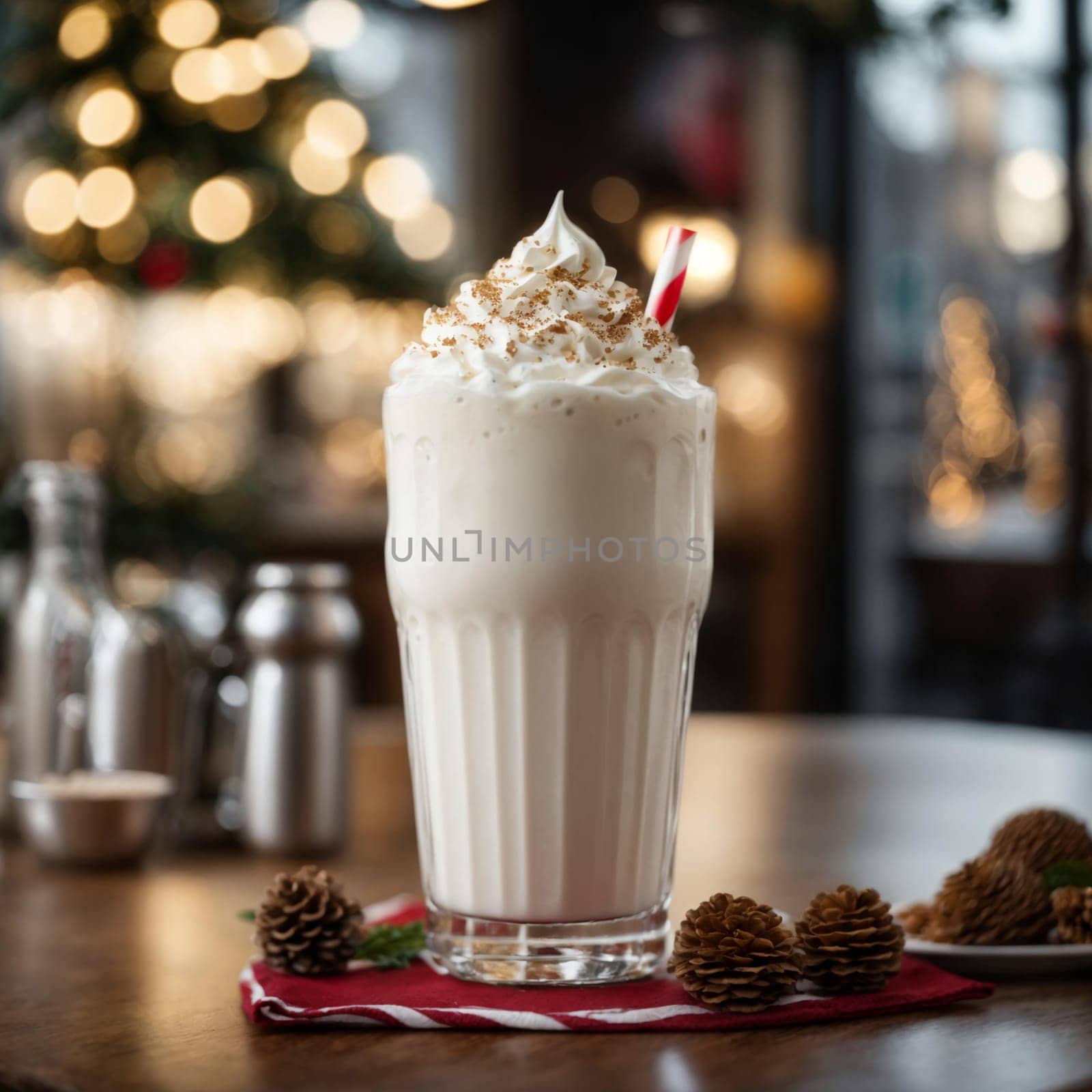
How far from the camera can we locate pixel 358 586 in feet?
15.3

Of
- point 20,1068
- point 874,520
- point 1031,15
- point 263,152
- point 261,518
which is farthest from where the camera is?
point 874,520

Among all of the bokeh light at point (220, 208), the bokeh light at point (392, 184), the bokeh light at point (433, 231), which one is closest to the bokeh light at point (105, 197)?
the bokeh light at point (220, 208)

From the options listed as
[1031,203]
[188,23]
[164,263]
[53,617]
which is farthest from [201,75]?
[1031,203]

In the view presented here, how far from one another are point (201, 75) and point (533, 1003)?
1.93m

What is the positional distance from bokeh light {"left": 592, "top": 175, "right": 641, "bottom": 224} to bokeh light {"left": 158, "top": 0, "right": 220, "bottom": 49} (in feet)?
9.89

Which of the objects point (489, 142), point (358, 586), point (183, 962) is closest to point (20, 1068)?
point (183, 962)

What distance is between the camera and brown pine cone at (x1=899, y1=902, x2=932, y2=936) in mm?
837

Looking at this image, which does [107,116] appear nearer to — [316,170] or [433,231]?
[316,170]

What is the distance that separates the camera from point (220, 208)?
2.52 meters

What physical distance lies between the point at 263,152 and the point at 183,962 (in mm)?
1963

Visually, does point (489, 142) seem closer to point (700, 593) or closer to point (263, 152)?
point (263, 152)

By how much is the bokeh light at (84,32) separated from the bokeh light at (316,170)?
460mm

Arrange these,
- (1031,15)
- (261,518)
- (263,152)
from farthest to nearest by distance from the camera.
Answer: (1031,15) < (261,518) < (263,152)

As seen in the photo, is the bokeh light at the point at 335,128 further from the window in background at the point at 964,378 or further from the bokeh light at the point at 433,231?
the window in background at the point at 964,378
